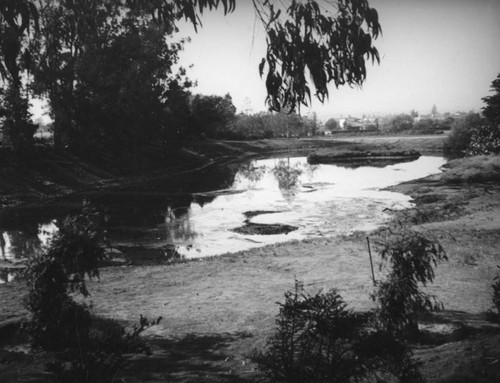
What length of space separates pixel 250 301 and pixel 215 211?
17.0 meters

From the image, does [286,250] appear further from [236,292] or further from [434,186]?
[434,186]

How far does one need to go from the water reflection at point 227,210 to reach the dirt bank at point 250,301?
12.2ft

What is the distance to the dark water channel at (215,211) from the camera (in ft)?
63.3

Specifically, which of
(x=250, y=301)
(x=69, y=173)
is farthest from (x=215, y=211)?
(x=69, y=173)

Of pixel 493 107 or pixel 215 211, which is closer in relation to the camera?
pixel 215 211

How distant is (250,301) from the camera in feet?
32.5

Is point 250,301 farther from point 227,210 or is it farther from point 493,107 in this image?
point 493,107

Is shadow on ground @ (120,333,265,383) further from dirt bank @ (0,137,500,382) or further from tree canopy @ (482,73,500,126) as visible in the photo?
tree canopy @ (482,73,500,126)

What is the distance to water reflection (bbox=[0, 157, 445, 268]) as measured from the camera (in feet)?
63.9

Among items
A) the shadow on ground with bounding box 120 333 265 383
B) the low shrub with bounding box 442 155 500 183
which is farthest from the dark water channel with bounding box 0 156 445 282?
the shadow on ground with bounding box 120 333 265 383

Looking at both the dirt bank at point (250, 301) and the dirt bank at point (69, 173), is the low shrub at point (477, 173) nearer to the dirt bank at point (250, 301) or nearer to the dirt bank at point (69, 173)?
the dirt bank at point (250, 301)

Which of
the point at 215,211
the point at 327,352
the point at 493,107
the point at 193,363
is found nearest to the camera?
the point at 327,352

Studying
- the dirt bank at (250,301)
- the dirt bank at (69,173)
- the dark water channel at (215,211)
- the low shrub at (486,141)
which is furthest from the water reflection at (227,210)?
the low shrub at (486,141)

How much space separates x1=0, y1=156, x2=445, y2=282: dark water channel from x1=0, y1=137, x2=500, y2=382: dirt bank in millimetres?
3227
